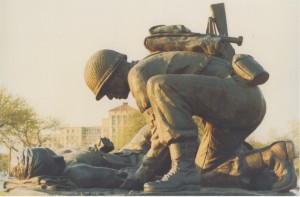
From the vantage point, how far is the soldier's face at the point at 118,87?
623 centimetres

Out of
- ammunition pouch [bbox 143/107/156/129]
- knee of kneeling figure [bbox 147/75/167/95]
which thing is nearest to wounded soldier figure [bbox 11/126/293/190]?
ammunition pouch [bbox 143/107/156/129]

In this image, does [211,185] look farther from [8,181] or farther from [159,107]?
[8,181]

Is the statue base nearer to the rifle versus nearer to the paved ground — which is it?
the paved ground

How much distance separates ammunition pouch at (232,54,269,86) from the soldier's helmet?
130 centimetres

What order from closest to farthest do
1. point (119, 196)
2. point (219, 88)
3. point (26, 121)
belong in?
point (119, 196) < point (219, 88) < point (26, 121)

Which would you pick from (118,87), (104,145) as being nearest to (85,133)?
(104,145)

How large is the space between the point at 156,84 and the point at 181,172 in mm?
887

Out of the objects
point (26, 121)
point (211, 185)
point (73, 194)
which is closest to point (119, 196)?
point (73, 194)

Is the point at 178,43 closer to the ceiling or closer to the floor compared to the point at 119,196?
closer to the ceiling

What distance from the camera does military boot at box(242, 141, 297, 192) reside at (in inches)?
221

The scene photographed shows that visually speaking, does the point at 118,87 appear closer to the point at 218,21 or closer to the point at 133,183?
the point at 133,183

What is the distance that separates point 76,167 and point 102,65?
1.16m

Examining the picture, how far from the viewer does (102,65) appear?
621 cm

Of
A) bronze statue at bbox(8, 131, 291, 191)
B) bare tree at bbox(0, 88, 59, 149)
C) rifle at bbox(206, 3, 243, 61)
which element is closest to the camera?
bronze statue at bbox(8, 131, 291, 191)
